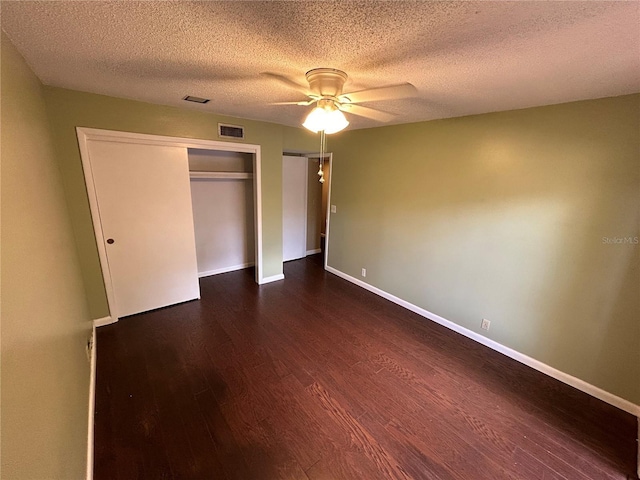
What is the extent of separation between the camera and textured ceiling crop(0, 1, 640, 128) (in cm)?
101

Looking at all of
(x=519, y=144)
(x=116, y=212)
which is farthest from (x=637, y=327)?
(x=116, y=212)

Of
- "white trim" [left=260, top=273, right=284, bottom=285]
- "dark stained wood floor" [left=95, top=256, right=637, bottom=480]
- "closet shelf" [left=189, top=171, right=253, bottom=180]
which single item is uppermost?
"closet shelf" [left=189, top=171, right=253, bottom=180]

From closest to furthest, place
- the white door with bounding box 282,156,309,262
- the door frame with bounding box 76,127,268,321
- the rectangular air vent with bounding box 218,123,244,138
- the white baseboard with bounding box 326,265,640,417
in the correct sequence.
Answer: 1. the white baseboard with bounding box 326,265,640,417
2. the door frame with bounding box 76,127,268,321
3. the rectangular air vent with bounding box 218,123,244,138
4. the white door with bounding box 282,156,309,262

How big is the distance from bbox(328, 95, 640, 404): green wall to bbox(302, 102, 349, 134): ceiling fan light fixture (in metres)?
1.67

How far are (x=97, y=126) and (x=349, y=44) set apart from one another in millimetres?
2461

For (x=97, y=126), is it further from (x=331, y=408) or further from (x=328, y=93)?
(x=331, y=408)

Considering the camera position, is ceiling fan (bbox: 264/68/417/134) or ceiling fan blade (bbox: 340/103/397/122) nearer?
ceiling fan (bbox: 264/68/417/134)

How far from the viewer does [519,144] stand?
2232mm

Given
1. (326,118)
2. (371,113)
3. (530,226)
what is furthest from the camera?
(371,113)

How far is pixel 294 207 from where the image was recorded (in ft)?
15.5

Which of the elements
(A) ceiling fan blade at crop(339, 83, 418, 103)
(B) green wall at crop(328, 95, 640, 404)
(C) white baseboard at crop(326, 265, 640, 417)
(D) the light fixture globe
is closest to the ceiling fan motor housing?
(D) the light fixture globe

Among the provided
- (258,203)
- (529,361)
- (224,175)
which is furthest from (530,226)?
(224,175)

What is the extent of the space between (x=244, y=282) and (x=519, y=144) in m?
3.66

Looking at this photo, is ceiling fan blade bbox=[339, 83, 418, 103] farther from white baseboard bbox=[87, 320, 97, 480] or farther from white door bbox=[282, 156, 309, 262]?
white baseboard bbox=[87, 320, 97, 480]
